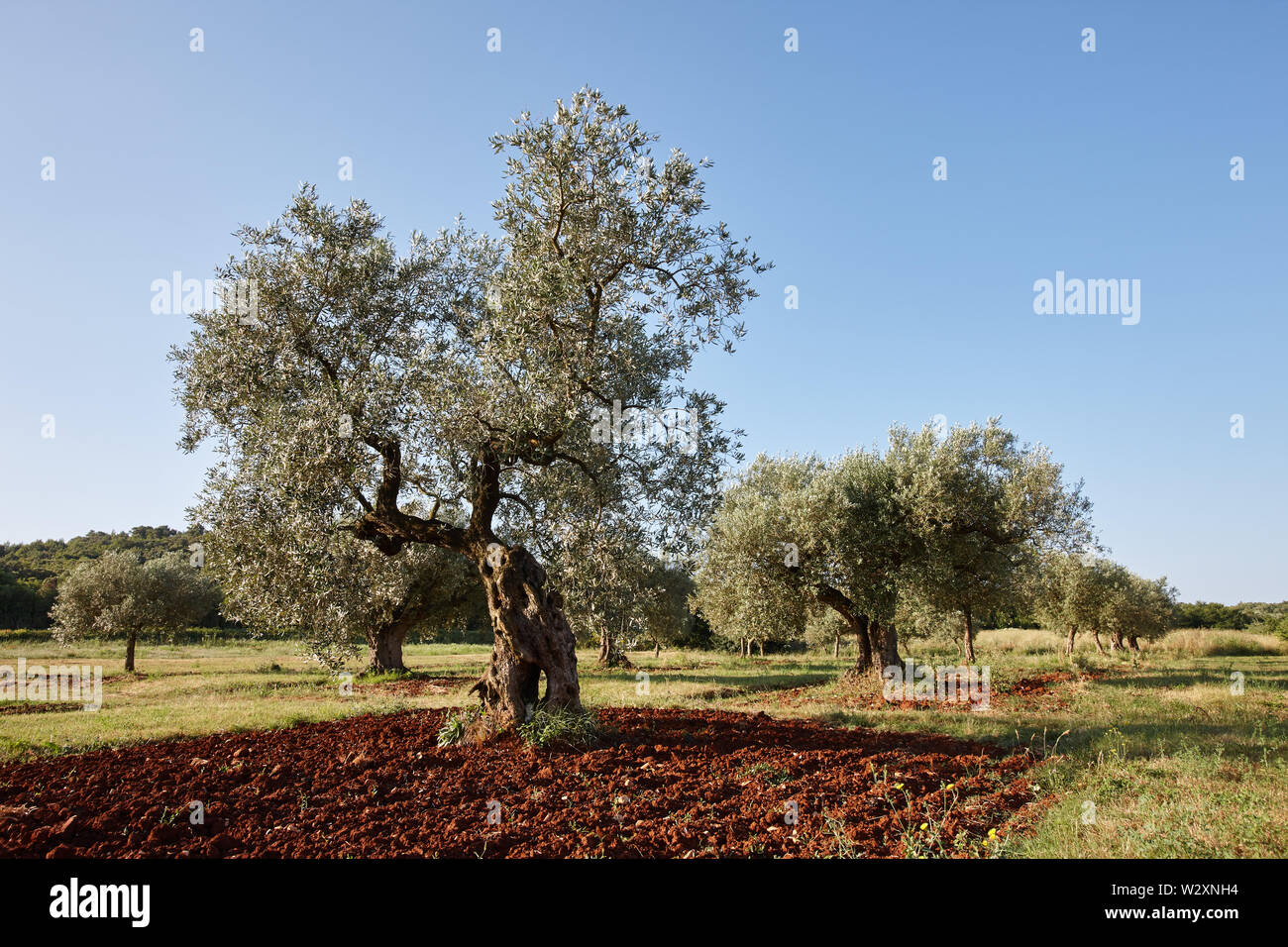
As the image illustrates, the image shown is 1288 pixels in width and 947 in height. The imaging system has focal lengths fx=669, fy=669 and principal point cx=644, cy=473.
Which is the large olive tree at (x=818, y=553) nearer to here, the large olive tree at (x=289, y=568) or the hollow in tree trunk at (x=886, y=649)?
the hollow in tree trunk at (x=886, y=649)

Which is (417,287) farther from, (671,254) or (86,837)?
(86,837)

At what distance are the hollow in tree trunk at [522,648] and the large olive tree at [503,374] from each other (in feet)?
0.12

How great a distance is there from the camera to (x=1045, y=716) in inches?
701

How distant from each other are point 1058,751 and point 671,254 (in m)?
12.3

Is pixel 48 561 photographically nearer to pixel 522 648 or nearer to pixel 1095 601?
pixel 522 648

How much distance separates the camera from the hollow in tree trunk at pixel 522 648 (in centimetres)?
1320

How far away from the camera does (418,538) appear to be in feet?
48.2

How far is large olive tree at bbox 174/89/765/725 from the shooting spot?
12523 mm

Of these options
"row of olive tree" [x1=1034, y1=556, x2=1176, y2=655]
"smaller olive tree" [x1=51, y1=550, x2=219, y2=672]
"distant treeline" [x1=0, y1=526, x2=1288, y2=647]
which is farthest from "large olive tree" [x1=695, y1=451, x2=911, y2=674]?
"smaller olive tree" [x1=51, y1=550, x2=219, y2=672]

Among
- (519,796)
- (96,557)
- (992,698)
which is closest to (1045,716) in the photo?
(992,698)

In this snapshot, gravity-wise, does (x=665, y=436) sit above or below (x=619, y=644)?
above

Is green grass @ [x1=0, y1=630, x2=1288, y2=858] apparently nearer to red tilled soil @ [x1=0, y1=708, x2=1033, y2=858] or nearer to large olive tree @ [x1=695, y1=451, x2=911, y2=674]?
red tilled soil @ [x1=0, y1=708, x2=1033, y2=858]
